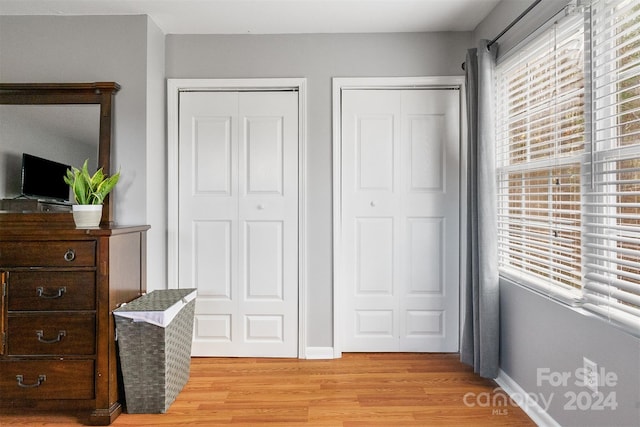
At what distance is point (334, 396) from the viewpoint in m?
2.42

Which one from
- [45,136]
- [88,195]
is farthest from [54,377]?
[45,136]

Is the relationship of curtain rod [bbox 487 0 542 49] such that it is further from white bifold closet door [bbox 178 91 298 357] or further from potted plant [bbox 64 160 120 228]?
potted plant [bbox 64 160 120 228]

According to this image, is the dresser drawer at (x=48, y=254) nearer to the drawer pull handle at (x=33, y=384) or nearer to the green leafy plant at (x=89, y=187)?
the green leafy plant at (x=89, y=187)

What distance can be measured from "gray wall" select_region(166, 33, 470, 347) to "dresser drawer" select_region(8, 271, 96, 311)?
1.44 m

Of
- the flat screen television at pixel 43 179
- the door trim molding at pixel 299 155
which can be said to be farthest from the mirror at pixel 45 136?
the door trim molding at pixel 299 155

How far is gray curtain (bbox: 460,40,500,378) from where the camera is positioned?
2.46m

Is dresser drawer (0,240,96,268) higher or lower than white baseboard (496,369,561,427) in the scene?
higher

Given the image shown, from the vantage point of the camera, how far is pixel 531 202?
7.25ft

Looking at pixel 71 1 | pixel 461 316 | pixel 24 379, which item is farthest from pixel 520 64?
pixel 24 379

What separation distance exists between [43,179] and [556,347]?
301 centimetres

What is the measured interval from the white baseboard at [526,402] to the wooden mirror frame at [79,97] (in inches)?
103

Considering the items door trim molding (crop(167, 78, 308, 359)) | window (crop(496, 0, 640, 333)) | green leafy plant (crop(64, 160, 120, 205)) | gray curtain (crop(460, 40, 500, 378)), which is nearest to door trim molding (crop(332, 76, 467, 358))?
door trim molding (crop(167, 78, 308, 359))

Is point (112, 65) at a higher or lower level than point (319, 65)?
lower

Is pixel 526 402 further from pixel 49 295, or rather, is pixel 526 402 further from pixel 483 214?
pixel 49 295
